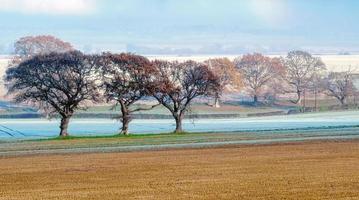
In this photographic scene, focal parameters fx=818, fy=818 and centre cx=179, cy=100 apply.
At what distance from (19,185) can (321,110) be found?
10727cm

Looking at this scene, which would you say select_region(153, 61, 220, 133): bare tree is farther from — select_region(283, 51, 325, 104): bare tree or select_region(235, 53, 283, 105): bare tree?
select_region(235, 53, 283, 105): bare tree

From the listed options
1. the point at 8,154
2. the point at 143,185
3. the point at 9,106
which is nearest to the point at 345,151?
the point at 143,185

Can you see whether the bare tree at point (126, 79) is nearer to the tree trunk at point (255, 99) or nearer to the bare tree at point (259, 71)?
the tree trunk at point (255, 99)

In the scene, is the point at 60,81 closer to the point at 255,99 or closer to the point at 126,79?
the point at 126,79

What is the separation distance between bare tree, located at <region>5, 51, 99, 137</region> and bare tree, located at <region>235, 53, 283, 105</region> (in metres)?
85.7

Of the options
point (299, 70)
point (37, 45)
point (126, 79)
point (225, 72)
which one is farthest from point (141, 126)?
point (299, 70)

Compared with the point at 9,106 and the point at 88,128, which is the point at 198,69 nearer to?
the point at 88,128

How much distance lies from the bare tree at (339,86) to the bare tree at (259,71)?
12.0 m

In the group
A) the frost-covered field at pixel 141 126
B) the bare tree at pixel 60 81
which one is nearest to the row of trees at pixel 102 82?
the bare tree at pixel 60 81

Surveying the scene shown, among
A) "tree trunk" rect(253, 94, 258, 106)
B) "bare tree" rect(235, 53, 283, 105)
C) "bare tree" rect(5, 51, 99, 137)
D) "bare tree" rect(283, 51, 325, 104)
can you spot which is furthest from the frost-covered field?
"bare tree" rect(235, 53, 283, 105)

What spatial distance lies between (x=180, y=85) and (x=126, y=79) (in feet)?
26.2

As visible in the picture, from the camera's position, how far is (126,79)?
267ft

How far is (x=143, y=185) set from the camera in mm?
31141

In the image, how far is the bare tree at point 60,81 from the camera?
256 feet
